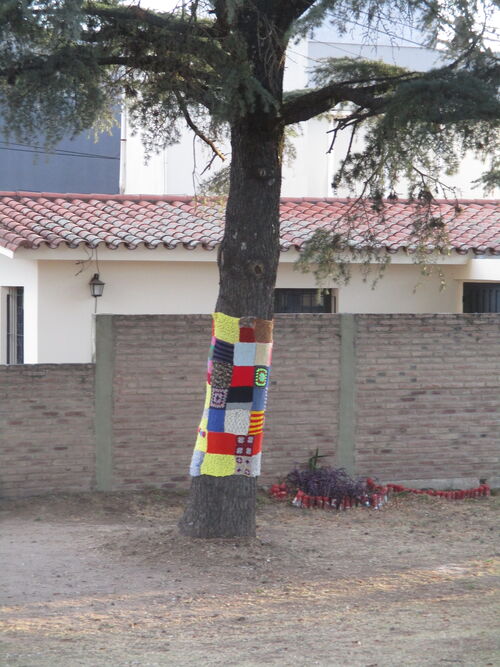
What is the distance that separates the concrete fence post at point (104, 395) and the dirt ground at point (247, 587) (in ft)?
1.11

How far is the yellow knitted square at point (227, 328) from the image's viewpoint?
806 cm

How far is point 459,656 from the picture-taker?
5.64 metres

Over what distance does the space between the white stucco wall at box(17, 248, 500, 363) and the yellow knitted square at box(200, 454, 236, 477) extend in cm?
536

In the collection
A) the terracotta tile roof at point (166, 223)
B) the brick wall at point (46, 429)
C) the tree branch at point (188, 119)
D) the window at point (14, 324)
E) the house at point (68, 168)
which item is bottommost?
the brick wall at point (46, 429)

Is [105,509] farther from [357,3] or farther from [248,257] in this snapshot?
[357,3]

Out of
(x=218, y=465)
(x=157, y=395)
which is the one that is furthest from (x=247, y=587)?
(x=157, y=395)

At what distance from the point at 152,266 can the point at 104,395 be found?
12.3ft

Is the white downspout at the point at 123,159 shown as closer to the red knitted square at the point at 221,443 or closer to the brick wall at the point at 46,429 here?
the brick wall at the point at 46,429

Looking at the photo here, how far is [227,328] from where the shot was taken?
8.09m

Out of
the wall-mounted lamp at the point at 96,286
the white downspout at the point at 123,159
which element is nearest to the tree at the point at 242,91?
the wall-mounted lamp at the point at 96,286

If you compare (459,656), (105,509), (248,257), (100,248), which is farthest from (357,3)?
(100,248)

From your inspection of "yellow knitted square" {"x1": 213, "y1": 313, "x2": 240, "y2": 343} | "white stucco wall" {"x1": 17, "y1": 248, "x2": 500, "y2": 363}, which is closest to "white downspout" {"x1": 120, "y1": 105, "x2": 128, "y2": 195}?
"white stucco wall" {"x1": 17, "y1": 248, "x2": 500, "y2": 363}

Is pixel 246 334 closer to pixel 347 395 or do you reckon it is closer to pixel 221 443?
pixel 221 443

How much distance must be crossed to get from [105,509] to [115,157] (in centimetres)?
1211
